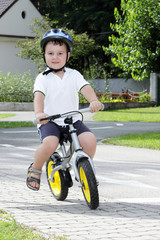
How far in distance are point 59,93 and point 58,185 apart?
101 cm

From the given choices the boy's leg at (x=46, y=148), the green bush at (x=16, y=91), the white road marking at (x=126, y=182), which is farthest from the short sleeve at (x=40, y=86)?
the green bush at (x=16, y=91)

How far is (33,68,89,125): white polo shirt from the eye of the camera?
577 cm

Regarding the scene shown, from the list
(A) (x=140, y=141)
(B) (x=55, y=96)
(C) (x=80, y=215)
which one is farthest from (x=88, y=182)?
(A) (x=140, y=141)

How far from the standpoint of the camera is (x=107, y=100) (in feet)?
108

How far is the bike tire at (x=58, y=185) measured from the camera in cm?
599

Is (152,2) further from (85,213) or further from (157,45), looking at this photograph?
(85,213)

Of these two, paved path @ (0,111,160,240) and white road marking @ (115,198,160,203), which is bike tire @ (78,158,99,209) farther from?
white road marking @ (115,198,160,203)

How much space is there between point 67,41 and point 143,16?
31185mm

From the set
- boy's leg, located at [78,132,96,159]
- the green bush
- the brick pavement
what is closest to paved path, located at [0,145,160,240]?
the brick pavement

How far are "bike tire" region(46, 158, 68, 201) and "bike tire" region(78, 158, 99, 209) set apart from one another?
19.4 inches

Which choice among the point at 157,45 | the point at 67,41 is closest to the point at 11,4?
the point at 157,45

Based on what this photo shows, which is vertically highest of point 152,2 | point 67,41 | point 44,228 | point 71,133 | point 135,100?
point 152,2

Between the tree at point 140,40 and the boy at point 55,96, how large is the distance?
30.5m

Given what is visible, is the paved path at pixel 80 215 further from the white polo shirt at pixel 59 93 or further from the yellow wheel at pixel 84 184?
the white polo shirt at pixel 59 93
